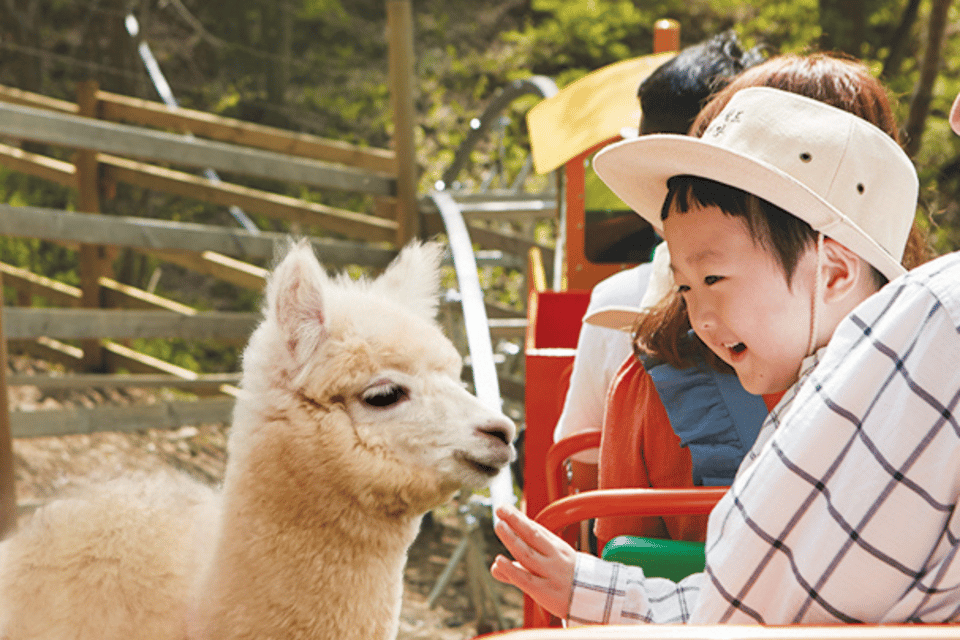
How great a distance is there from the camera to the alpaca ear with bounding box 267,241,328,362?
5.32ft

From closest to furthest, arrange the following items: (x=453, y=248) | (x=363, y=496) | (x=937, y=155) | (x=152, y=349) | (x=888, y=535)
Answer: (x=888, y=535), (x=363, y=496), (x=453, y=248), (x=152, y=349), (x=937, y=155)

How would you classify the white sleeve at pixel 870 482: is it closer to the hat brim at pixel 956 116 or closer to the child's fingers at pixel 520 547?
the hat brim at pixel 956 116

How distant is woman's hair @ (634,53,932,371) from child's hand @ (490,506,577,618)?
0.51m

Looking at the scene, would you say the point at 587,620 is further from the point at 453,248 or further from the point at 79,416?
the point at 79,416

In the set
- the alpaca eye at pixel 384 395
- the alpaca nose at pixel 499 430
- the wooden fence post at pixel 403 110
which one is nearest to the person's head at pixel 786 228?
the alpaca nose at pixel 499 430

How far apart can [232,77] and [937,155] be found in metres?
8.78

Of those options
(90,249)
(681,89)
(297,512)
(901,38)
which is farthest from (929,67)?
(90,249)

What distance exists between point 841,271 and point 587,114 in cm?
257

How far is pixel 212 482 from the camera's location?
5.83m

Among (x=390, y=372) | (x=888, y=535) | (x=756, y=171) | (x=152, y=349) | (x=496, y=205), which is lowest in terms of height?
(x=152, y=349)

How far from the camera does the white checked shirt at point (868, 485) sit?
83 centimetres

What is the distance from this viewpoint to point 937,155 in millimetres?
9477

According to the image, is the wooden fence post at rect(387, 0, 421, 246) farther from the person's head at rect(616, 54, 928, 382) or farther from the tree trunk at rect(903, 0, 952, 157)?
the person's head at rect(616, 54, 928, 382)

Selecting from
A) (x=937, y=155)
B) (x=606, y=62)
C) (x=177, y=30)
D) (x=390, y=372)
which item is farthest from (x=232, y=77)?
(x=390, y=372)
